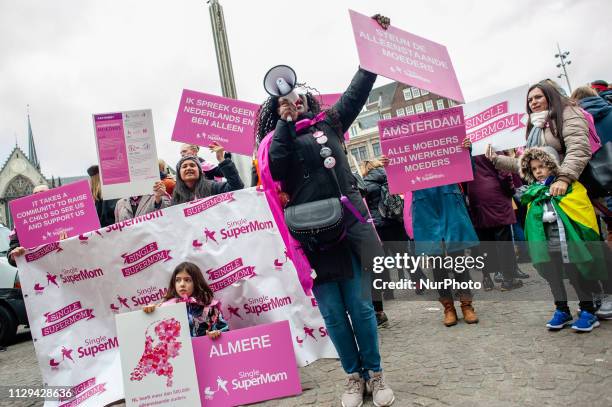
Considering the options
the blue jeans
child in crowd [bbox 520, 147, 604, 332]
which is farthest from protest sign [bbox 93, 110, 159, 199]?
child in crowd [bbox 520, 147, 604, 332]

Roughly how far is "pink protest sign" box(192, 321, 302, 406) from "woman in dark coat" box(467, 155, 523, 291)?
10.2 feet

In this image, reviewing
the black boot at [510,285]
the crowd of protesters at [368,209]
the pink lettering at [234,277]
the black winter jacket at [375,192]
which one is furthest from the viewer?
the black winter jacket at [375,192]

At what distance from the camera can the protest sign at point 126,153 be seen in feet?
13.4

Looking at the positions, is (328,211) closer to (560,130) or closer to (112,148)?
(560,130)

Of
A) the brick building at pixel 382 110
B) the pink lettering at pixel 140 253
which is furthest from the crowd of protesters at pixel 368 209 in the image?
the brick building at pixel 382 110

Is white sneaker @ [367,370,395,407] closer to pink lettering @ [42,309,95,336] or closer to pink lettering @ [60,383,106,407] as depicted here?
pink lettering @ [60,383,106,407]

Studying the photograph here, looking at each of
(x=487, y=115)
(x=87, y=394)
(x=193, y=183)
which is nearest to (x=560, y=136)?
(x=487, y=115)

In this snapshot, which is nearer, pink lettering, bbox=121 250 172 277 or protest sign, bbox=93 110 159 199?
pink lettering, bbox=121 250 172 277

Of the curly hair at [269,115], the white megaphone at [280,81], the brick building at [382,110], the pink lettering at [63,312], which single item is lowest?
the pink lettering at [63,312]

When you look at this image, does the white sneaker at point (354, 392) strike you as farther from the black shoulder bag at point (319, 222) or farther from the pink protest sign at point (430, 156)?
the pink protest sign at point (430, 156)

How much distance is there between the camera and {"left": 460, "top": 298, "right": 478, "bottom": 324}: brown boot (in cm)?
377

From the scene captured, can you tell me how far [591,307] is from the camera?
3137mm

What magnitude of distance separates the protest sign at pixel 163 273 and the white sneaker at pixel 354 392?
1.01 m

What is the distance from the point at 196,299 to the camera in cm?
336
